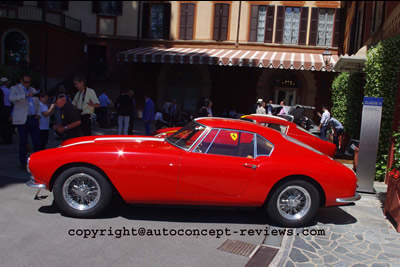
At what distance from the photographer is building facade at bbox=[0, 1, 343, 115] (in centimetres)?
1953

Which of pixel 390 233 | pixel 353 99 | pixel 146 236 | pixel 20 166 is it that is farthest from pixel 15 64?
pixel 390 233

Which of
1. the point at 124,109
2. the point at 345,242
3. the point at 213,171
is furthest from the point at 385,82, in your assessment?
the point at 124,109

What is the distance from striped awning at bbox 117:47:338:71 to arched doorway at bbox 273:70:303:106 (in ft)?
4.54

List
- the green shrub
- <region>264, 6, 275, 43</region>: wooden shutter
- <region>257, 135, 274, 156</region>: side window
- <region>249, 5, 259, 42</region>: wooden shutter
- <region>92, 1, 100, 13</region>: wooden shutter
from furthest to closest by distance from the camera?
<region>92, 1, 100, 13</region>: wooden shutter
<region>249, 5, 259, 42</region>: wooden shutter
<region>264, 6, 275, 43</region>: wooden shutter
the green shrub
<region>257, 135, 274, 156</region>: side window

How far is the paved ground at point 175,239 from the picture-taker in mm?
3717

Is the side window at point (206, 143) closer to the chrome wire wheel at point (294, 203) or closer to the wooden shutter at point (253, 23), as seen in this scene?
the chrome wire wheel at point (294, 203)

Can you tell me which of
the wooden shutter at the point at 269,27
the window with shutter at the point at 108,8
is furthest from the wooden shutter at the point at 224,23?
the window with shutter at the point at 108,8

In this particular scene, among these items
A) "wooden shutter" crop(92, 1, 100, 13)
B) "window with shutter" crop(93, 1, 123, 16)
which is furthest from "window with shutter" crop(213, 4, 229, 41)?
"wooden shutter" crop(92, 1, 100, 13)

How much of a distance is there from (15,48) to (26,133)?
1505 centimetres

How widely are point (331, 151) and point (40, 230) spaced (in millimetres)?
5921

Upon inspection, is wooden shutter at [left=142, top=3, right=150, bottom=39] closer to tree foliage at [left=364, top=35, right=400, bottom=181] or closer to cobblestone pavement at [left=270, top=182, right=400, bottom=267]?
tree foliage at [left=364, top=35, right=400, bottom=181]

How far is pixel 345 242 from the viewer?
4434 millimetres

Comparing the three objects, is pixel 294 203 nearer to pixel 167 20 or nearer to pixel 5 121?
pixel 5 121

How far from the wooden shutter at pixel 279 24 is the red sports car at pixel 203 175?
16.9 m
